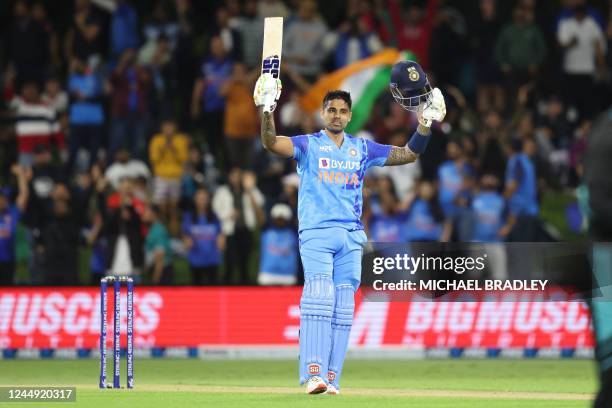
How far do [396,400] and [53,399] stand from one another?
298 centimetres

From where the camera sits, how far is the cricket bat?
12.5 metres

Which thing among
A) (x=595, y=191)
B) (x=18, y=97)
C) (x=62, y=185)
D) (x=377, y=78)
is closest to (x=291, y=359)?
(x=62, y=185)

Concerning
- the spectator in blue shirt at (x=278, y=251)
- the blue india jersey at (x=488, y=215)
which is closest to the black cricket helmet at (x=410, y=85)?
the spectator in blue shirt at (x=278, y=251)

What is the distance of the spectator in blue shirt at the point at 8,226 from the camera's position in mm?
21141

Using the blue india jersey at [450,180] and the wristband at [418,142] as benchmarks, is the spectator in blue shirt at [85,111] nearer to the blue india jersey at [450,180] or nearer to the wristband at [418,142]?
the blue india jersey at [450,180]

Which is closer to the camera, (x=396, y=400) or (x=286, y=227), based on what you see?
(x=396, y=400)

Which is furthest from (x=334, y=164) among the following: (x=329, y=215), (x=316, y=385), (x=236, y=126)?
(x=236, y=126)

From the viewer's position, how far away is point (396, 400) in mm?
12531

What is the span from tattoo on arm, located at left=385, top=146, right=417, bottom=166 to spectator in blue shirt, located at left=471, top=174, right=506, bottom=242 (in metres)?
8.89

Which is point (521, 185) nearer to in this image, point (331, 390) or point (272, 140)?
point (331, 390)

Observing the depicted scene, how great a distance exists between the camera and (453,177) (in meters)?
22.6

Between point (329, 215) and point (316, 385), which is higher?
point (329, 215)

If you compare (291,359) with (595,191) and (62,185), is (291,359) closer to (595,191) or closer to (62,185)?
(62,185)

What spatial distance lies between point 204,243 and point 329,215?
9260 mm
